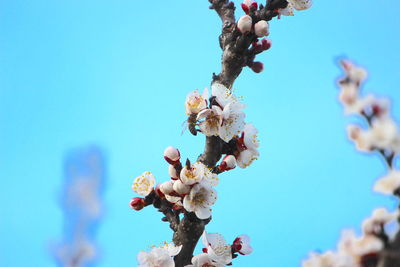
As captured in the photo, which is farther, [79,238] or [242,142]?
[242,142]

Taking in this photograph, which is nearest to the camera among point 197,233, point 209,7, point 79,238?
point 79,238

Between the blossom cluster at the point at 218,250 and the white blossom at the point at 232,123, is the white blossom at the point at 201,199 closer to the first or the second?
the blossom cluster at the point at 218,250

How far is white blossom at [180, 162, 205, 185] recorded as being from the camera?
2432 millimetres

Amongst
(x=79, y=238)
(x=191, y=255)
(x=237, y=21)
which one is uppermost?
(x=237, y=21)

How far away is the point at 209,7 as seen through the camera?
3166 millimetres

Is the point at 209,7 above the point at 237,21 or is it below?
above

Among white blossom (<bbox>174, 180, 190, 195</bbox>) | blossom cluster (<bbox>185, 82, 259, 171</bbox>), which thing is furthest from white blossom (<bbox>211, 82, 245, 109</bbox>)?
white blossom (<bbox>174, 180, 190, 195</bbox>)

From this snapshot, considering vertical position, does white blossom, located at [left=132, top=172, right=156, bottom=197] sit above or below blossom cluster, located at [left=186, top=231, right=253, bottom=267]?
above

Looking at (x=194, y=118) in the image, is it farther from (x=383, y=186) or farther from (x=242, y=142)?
(x=383, y=186)

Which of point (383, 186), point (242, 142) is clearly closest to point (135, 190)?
point (242, 142)

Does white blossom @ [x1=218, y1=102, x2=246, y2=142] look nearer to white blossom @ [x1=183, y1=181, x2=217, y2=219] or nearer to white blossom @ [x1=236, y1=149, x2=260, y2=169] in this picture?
white blossom @ [x1=236, y1=149, x2=260, y2=169]

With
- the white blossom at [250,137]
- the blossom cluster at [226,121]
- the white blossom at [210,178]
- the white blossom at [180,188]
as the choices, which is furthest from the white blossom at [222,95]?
the white blossom at [180,188]

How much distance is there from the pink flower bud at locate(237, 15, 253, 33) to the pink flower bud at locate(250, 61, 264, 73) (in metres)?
0.19

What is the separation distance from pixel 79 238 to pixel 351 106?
0.91 metres
